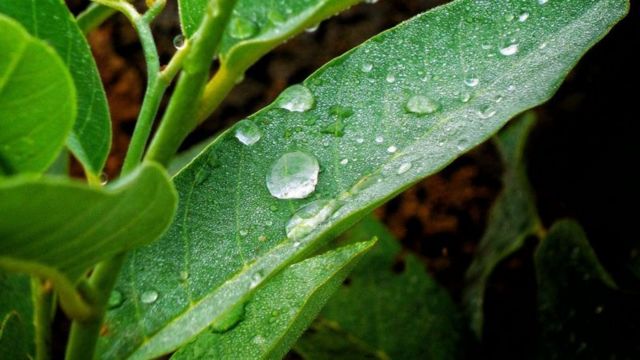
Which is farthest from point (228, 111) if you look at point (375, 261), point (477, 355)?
point (477, 355)

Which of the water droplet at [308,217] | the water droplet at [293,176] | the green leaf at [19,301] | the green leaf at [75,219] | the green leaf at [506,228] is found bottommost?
the green leaf at [506,228]

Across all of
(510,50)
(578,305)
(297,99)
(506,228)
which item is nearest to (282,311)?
(297,99)

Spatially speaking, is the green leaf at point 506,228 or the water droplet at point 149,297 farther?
the green leaf at point 506,228

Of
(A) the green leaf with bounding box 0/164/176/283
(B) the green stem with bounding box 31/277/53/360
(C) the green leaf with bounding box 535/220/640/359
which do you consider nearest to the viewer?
(A) the green leaf with bounding box 0/164/176/283

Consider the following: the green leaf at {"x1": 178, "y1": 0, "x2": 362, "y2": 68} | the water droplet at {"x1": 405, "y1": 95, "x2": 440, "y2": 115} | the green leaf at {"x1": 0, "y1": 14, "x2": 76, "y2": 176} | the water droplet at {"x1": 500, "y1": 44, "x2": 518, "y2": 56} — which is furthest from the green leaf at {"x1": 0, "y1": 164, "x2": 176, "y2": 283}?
the water droplet at {"x1": 500, "y1": 44, "x2": 518, "y2": 56}

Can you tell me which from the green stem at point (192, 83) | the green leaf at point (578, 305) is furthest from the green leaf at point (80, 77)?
the green leaf at point (578, 305)

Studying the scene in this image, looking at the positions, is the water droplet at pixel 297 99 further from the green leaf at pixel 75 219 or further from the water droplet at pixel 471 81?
the green leaf at pixel 75 219

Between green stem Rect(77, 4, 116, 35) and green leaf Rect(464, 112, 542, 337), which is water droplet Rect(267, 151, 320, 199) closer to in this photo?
green stem Rect(77, 4, 116, 35)
